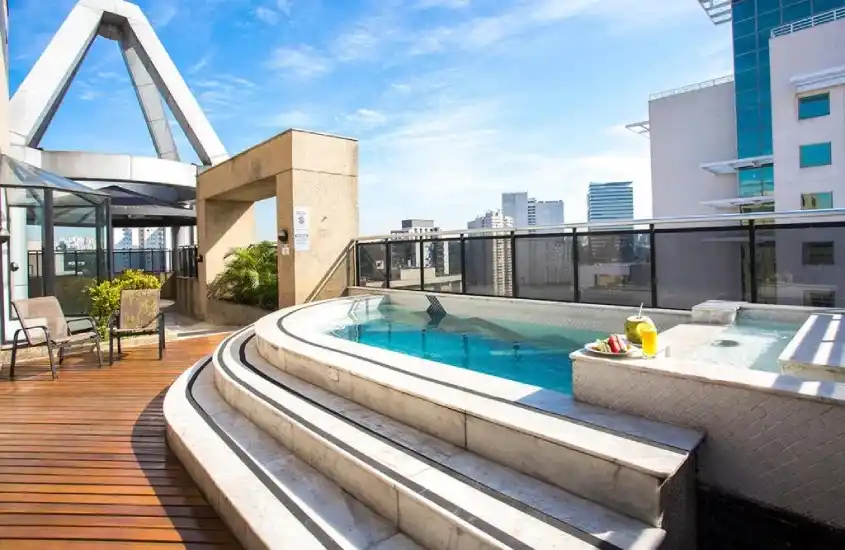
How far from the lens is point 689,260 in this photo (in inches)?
216

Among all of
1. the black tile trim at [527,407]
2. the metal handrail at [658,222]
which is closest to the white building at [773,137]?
the metal handrail at [658,222]

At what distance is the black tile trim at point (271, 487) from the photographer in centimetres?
200

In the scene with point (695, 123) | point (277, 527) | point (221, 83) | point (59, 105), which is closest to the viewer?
point (277, 527)

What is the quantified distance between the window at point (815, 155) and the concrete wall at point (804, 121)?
20 cm

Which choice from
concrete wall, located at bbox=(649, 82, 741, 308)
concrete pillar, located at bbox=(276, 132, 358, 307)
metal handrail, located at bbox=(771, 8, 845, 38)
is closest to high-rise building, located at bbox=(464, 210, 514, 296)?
concrete pillar, located at bbox=(276, 132, 358, 307)

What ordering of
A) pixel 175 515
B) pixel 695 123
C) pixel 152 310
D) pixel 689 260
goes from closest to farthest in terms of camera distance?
pixel 175 515
pixel 689 260
pixel 152 310
pixel 695 123

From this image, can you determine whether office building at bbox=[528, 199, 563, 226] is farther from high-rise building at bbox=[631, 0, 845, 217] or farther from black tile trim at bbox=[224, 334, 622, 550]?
black tile trim at bbox=[224, 334, 622, 550]

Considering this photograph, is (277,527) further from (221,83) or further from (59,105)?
(59,105)

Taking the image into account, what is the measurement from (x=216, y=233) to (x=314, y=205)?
498 centimetres

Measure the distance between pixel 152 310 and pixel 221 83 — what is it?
1063 cm

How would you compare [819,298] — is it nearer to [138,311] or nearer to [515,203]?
[138,311]

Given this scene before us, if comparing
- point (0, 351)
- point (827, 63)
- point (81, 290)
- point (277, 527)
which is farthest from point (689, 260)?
point (827, 63)

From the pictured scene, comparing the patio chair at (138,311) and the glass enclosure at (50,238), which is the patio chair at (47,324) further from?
the glass enclosure at (50,238)

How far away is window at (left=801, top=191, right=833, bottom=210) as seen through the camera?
22234 millimetres
